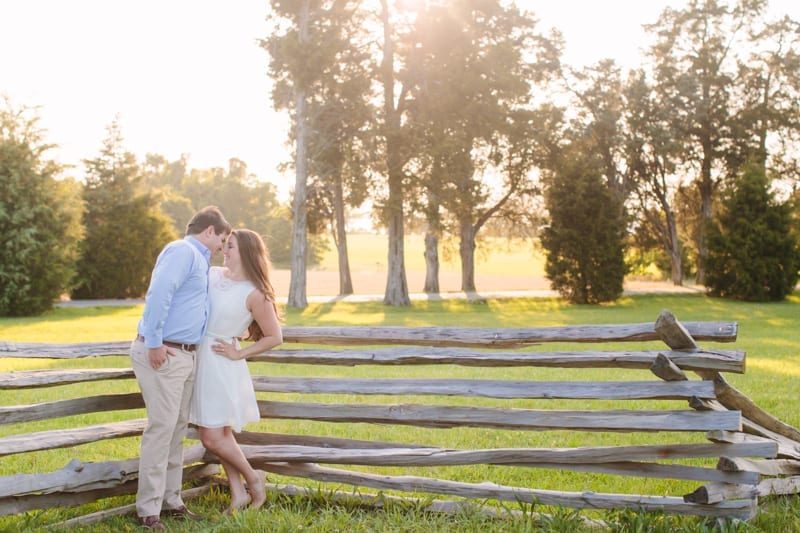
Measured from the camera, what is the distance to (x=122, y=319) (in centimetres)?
2481

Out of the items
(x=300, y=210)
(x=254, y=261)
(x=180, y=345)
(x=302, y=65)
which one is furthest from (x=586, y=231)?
(x=180, y=345)

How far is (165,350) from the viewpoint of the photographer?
4875 millimetres

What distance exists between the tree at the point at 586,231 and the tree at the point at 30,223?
763 inches

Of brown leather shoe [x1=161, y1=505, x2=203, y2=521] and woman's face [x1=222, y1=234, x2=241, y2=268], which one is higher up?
woman's face [x1=222, y1=234, x2=241, y2=268]

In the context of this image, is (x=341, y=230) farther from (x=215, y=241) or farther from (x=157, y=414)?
(x=157, y=414)

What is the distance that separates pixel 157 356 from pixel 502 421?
241cm

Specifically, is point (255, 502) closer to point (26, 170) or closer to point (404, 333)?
point (404, 333)

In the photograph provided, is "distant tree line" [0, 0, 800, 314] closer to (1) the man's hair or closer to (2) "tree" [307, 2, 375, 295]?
(2) "tree" [307, 2, 375, 295]

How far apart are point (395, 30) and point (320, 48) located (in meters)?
4.64

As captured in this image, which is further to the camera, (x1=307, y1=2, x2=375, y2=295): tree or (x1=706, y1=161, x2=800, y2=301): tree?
(x1=706, y1=161, x2=800, y2=301): tree

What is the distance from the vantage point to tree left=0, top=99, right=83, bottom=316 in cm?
2633

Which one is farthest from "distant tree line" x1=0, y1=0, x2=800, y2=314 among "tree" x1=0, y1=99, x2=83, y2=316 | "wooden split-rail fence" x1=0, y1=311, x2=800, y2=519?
"wooden split-rail fence" x1=0, y1=311, x2=800, y2=519

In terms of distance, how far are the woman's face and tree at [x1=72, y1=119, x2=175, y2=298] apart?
30.2m

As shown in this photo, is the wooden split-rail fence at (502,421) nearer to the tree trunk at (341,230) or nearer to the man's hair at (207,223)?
the man's hair at (207,223)
